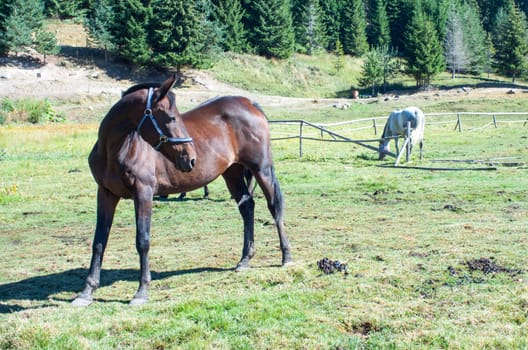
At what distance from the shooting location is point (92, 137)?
25078mm

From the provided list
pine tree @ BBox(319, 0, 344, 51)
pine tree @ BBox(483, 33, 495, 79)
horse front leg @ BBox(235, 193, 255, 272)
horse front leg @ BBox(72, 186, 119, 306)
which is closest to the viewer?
horse front leg @ BBox(72, 186, 119, 306)

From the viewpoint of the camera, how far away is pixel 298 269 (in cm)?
620

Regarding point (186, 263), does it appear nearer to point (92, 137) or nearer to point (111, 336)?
point (111, 336)

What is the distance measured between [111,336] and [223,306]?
0.99 metres

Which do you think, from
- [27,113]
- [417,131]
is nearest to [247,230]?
[417,131]

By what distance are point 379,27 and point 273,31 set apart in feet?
80.9

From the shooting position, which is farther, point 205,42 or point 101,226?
point 205,42

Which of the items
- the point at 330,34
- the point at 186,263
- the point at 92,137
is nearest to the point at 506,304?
the point at 186,263

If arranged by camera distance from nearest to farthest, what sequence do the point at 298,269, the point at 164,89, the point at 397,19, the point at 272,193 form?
1. the point at 164,89
2. the point at 298,269
3. the point at 272,193
4. the point at 397,19

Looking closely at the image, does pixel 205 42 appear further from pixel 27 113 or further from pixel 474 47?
pixel 474 47

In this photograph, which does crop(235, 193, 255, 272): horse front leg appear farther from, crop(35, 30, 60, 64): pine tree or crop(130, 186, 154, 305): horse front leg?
crop(35, 30, 60, 64): pine tree

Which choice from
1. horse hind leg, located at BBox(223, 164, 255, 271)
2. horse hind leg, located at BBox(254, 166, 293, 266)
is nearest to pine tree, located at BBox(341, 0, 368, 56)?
horse hind leg, located at BBox(223, 164, 255, 271)

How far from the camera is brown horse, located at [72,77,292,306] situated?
581 centimetres

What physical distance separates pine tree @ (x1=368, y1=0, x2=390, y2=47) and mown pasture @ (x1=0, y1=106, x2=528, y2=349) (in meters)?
74.0
